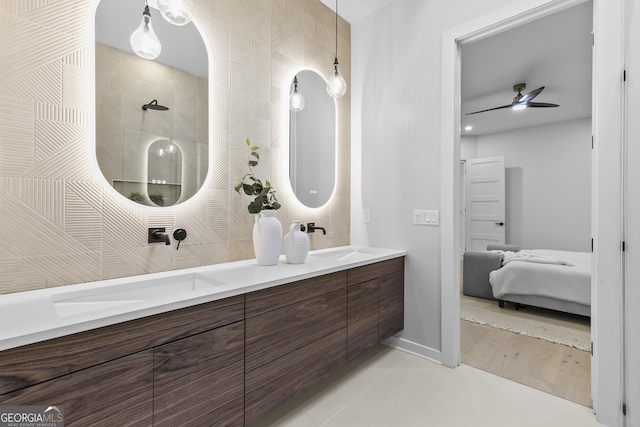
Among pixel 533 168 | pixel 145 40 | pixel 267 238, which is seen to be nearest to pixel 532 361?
pixel 267 238

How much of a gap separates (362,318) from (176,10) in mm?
1988

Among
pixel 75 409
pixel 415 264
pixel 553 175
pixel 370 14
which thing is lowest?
pixel 75 409

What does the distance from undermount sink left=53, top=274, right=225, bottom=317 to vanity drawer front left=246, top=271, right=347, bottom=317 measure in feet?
0.60

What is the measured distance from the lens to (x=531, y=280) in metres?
3.32

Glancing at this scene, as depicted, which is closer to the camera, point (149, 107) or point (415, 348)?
point (149, 107)

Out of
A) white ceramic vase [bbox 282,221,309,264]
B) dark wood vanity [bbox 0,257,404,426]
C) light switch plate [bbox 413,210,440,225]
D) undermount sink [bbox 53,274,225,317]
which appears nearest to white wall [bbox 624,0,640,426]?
light switch plate [bbox 413,210,440,225]

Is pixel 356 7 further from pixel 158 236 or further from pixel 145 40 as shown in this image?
pixel 158 236

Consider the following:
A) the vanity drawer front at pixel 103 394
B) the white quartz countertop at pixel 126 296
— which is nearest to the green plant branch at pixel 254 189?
the white quartz countertop at pixel 126 296

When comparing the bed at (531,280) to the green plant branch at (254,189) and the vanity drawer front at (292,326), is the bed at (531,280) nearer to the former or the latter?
the vanity drawer front at (292,326)

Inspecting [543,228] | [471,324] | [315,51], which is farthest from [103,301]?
[543,228]

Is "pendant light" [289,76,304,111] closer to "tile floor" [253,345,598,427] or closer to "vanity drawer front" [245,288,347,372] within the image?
"vanity drawer front" [245,288,347,372]

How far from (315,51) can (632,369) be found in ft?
9.36

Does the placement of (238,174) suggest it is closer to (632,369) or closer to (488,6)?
(488,6)

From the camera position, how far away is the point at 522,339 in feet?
8.87
